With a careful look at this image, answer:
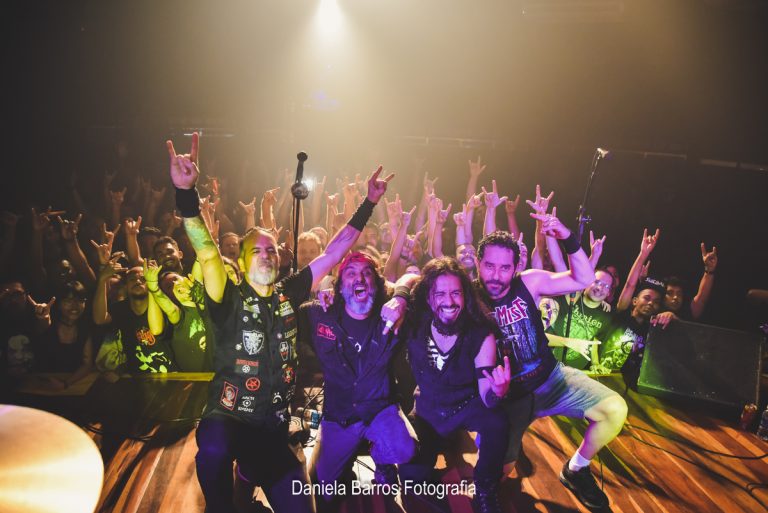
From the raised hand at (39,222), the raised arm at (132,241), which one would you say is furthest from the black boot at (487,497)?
the raised hand at (39,222)

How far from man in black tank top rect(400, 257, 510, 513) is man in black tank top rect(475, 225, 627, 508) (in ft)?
0.85

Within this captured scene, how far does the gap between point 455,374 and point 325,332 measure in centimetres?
85

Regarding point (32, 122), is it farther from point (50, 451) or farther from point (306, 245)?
point (50, 451)

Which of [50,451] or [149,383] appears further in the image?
[149,383]

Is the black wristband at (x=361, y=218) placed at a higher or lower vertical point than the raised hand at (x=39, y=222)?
higher

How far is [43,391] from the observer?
364 centimetres

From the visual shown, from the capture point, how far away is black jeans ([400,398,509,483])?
2506 millimetres

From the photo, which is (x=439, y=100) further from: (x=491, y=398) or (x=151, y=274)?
Answer: (x=491, y=398)

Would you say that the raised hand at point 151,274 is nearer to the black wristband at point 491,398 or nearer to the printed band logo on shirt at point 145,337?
the printed band logo on shirt at point 145,337

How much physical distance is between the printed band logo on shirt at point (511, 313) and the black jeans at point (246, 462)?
152 centimetres

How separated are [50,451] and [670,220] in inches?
330

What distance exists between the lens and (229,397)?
235 centimetres

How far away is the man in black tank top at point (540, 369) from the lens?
2.78 metres

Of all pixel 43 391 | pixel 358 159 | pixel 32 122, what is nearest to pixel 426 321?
pixel 43 391
